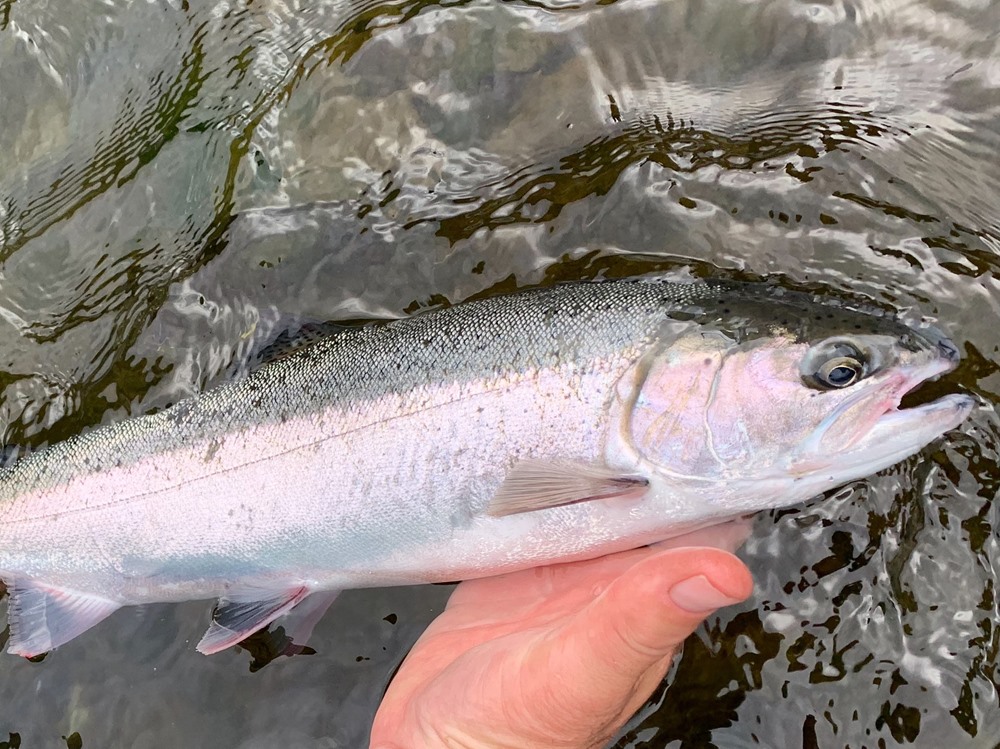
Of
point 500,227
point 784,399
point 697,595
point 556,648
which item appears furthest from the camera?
point 500,227

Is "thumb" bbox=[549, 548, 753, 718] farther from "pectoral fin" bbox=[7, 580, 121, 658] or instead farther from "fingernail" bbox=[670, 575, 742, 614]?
"pectoral fin" bbox=[7, 580, 121, 658]

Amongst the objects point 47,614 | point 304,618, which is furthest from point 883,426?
point 47,614

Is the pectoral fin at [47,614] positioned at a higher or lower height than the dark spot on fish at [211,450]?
lower

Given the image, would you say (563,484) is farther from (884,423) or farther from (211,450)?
(211,450)

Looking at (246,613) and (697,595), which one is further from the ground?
(697,595)

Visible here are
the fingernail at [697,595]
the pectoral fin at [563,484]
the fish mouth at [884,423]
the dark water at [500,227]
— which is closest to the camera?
the fingernail at [697,595]

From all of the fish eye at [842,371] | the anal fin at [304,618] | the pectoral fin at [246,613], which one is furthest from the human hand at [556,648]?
the fish eye at [842,371]

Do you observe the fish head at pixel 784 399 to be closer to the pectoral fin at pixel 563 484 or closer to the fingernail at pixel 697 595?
the pectoral fin at pixel 563 484
